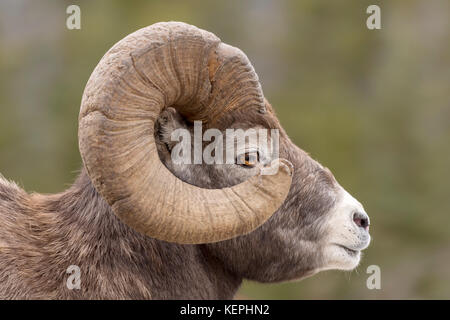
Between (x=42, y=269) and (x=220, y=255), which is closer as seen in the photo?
(x=42, y=269)

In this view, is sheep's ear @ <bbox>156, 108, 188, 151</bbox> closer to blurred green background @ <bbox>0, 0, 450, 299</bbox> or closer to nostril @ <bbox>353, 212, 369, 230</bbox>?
nostril @ <bbox>353, 212, 369, 230</bbox>

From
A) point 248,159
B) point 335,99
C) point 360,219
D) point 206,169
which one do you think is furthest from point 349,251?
point 335,99

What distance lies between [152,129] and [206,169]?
815 millimetres

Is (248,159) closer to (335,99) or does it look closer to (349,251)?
(349,251)

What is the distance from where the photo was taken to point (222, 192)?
6.60m

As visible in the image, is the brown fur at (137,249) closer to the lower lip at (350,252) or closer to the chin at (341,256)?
the chin at (341,256)

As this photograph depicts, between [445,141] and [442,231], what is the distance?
10.1ft

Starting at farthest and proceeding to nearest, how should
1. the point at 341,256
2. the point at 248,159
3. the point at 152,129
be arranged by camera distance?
the point at 341,256 → the point at 248,159 → the point at 152,129

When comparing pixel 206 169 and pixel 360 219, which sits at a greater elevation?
pixel 206 169

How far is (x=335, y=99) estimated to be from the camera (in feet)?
91.3

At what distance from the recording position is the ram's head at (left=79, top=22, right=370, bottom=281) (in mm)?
6121

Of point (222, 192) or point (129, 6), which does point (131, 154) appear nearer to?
point (222, 192)

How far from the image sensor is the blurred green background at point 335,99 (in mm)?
24984

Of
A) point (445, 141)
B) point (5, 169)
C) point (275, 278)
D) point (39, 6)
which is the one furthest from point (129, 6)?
point (275, 278)
